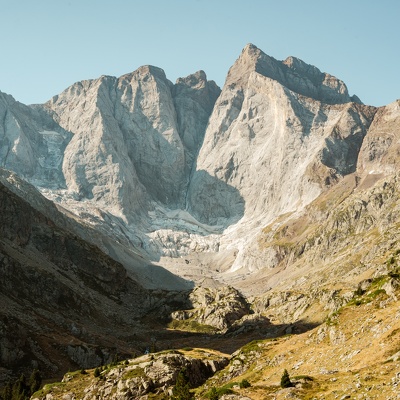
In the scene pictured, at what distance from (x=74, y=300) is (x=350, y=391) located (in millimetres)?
150297

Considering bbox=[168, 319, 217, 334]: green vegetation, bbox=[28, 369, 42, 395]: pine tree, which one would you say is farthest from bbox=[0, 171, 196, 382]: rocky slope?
bbox=[28, 369, 42, 395]: pine tree

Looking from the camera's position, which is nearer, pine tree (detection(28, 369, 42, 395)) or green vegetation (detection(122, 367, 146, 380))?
green vegetation (detection(122, 367, 146, 380))

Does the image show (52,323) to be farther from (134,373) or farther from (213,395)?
(213,395)

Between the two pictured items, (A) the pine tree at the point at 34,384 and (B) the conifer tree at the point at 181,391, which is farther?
(A) the pine tree at the point at 34,384

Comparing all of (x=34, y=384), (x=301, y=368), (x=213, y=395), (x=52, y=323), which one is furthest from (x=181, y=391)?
(x=52, y=323)

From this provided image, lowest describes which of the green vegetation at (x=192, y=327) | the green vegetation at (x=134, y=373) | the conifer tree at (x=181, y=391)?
the conifer tree at (x=181, y=391)

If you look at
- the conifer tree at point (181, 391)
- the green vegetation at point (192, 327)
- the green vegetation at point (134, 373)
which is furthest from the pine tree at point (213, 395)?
the green vegetation at point (192, 327)

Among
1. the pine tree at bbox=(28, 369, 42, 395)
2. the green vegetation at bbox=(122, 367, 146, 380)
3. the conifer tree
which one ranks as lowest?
the pine tree at bbox=(28, 369, 42, 395)

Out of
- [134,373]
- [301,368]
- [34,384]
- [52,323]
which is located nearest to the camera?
[301,368]

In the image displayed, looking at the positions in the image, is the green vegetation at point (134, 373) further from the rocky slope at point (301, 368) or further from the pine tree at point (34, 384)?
the pine tree at point (34, 384)

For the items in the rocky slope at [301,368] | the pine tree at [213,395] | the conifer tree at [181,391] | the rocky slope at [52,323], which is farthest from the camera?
the rocky slope at [52,323]

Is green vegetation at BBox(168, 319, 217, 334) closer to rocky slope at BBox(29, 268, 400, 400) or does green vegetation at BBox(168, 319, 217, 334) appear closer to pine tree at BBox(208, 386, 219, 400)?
rocky slope at BBox(29, 268, 400, 400)

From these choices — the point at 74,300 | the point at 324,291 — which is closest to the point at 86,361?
the point at 74,300

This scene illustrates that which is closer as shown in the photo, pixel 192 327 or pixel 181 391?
pixel 181 391
